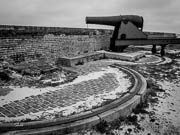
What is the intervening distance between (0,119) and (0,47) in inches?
164

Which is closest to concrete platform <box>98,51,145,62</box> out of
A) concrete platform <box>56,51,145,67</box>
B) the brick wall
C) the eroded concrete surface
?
concrete platform <box>56,51,145,67</box>

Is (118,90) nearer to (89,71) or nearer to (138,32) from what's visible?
(89,71)

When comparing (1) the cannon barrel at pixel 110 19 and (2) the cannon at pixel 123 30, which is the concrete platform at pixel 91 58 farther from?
(1) the cannon barrel at pixel 110 19

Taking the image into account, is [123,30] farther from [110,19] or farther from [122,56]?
[122,56]

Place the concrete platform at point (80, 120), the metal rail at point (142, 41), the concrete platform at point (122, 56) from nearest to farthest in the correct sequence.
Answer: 1. the concrete platform at point (80, 120)
2. the concrete platform at point (122, 56)
3. the metal rail at point (142, 41)

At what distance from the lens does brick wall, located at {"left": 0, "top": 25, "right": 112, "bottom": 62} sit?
6.35 meters

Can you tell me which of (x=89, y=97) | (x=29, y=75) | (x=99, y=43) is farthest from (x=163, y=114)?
(x=99, y=43)

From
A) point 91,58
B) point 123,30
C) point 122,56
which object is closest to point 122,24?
point 123,30

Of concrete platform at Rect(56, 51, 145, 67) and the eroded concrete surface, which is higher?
concrete platform at Rect(56, 51, 145, 67)

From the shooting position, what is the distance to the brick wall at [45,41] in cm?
635

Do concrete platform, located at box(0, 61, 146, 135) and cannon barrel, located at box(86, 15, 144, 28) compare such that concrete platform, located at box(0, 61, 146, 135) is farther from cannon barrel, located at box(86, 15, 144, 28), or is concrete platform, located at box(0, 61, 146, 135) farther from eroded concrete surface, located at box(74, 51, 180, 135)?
cannon barrel, located at box(86, 15, 144, 28)

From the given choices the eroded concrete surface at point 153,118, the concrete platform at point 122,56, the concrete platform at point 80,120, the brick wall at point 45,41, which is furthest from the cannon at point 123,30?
the concrete platform at point 80,120

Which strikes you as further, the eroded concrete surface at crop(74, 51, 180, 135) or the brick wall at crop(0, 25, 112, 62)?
the brick wall at crop(0, 25, 112, 62)

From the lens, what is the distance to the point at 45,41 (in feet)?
25.2
